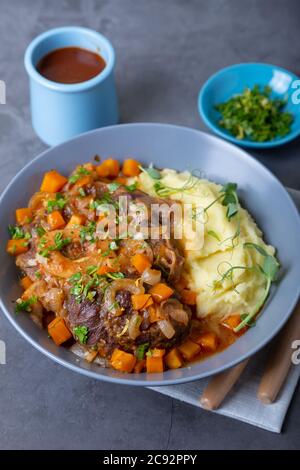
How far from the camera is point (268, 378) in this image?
15.5 ft

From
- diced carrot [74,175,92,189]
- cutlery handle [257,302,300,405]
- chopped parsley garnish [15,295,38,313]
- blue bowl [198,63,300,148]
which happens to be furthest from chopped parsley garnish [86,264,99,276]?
blue bowl [198,63,300,148]

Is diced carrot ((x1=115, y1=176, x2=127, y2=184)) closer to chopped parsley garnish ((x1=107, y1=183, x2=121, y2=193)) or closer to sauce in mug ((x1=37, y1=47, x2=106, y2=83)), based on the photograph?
chopped parsley garnish ((x1=107, y1=183, x2=121, y2=193))

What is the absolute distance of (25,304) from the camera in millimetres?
4785

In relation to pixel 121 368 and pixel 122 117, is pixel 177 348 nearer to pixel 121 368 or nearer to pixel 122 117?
pixel 121 368

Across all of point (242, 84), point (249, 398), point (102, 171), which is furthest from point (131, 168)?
point (249, 398)

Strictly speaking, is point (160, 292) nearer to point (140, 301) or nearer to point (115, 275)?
point (140, 301)

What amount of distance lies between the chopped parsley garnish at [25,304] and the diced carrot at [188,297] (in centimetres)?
122

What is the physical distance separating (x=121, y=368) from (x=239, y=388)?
1034mm

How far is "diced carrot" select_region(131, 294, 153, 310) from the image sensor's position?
14.9 ft

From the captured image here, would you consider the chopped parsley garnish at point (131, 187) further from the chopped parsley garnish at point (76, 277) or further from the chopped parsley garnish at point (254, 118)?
the chopped parsley garnish at point (254, 118)

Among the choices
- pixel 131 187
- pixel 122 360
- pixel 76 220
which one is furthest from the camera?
pixel 131 187

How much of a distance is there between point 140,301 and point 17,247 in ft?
4.22

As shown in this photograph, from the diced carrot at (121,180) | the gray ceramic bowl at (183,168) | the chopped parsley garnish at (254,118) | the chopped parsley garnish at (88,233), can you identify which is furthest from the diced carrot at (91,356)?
the chopped parsley garnish at (254,118)

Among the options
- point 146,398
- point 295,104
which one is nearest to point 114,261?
point 146,398
